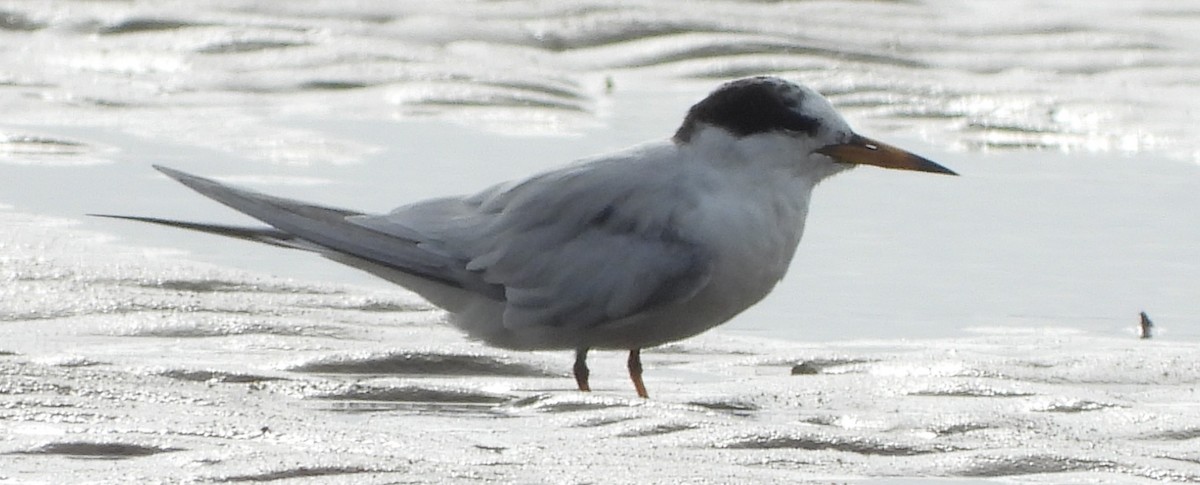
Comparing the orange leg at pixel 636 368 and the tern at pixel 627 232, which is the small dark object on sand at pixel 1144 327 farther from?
the orange leg at pixel 636 368

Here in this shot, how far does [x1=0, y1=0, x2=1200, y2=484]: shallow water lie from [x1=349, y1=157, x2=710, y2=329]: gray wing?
15 cm

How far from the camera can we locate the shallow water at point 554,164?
3570 millimetres

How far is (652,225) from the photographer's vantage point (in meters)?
4.52

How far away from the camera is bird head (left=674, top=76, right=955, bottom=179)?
178 inches

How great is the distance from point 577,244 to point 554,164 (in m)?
1.53

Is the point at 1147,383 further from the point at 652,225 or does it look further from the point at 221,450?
the point at 221,450

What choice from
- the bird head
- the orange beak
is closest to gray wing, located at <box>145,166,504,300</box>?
the bird head

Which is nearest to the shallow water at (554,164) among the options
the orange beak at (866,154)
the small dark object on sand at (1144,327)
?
the small dark object on sand at (1144,327)

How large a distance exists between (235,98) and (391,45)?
36.5 inches

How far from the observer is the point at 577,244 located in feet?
15.2

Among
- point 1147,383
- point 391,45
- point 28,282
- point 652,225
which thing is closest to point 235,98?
point 391,45

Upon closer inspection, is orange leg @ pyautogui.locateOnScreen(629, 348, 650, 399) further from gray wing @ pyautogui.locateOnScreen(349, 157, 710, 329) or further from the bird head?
the bird head

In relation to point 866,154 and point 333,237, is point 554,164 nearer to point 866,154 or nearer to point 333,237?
point 333,237

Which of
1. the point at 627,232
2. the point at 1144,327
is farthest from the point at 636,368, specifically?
the point at 1144,327
